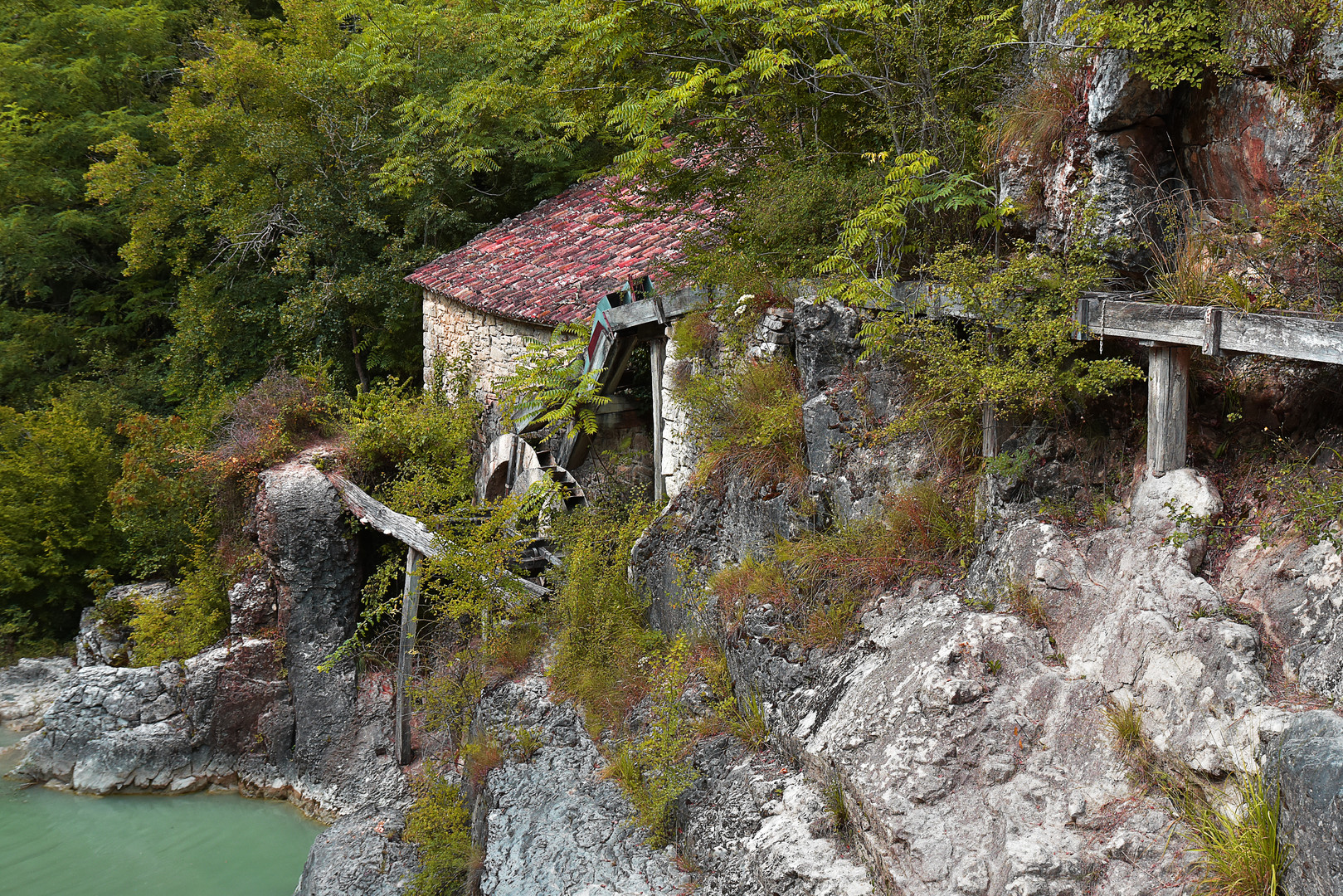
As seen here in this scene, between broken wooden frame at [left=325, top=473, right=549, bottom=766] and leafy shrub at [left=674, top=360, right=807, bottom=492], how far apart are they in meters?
4.37

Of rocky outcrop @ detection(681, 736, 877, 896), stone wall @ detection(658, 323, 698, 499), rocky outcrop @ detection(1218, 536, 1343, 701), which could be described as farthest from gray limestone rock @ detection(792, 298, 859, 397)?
rocky outcrop @ detection(1218, 536, 1343, 701)

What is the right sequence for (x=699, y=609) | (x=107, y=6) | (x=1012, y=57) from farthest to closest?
(x=107, y=6) < (x=699, y=609) < (x=1012, y=57)

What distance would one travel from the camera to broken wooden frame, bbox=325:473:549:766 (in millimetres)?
11062

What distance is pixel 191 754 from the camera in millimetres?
12266

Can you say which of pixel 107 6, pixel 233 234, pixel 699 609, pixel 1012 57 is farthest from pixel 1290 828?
pixel 107 6

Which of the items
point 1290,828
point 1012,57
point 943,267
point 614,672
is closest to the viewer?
point 1290,828

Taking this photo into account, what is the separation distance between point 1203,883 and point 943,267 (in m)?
3.30

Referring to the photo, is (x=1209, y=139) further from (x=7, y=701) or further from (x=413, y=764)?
(x=7, y=701)

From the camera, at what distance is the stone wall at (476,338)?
39.5 feet

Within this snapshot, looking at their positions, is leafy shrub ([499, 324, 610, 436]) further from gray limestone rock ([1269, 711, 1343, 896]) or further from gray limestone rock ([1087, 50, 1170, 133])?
gray limestone rock ([1269, 711, 1343, 896])

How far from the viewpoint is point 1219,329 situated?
4.04m

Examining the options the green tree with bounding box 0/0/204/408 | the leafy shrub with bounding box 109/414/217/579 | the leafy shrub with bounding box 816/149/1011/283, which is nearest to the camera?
the leafy shrub with bounding box 816/149/1011/283

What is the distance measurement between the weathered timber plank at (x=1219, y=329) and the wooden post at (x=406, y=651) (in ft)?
27.5

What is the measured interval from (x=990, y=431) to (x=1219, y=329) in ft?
5.29
